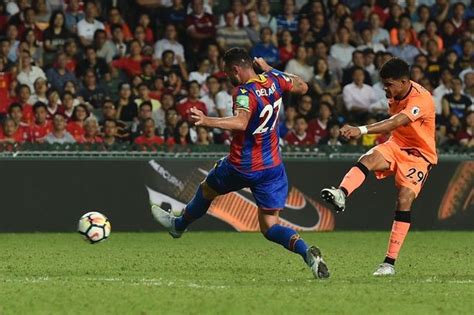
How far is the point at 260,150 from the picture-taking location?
37.9 feet

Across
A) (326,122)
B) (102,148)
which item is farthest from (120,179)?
(326,122)

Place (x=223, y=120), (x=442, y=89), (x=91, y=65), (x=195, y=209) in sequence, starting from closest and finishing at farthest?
(x=223, y=120) → (x=195, y=209) → (x=91, y=65) → (x=442, y=89)

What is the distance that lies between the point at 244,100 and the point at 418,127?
196cm

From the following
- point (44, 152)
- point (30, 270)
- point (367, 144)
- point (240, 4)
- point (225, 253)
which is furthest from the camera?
point (240, 4)

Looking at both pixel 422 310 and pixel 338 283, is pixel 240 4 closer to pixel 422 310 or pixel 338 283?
pixel 338 283

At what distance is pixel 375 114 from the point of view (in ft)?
66.8

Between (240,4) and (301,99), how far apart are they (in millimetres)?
2658

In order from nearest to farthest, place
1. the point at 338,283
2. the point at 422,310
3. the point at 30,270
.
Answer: the point at 422,310, the point at 338,283, the point at 30,270

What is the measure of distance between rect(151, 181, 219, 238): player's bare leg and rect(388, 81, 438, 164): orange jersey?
1939 millimetres

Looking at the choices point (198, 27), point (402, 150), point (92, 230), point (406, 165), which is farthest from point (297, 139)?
point (406, 165)

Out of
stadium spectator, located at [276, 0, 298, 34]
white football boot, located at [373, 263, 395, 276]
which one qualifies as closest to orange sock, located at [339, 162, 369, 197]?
white football boot, located at [373, 263, 395, 276]

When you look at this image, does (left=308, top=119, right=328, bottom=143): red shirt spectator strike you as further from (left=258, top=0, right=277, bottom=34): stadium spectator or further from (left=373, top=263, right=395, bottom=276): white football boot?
(left=373, top=263, right=395, bottom=276): white football boot

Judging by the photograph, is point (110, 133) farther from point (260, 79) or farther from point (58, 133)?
point (260, 79)

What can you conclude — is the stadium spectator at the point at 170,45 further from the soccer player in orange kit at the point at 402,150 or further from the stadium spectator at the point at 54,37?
the soccer player in orange kit at the point at 402,150
